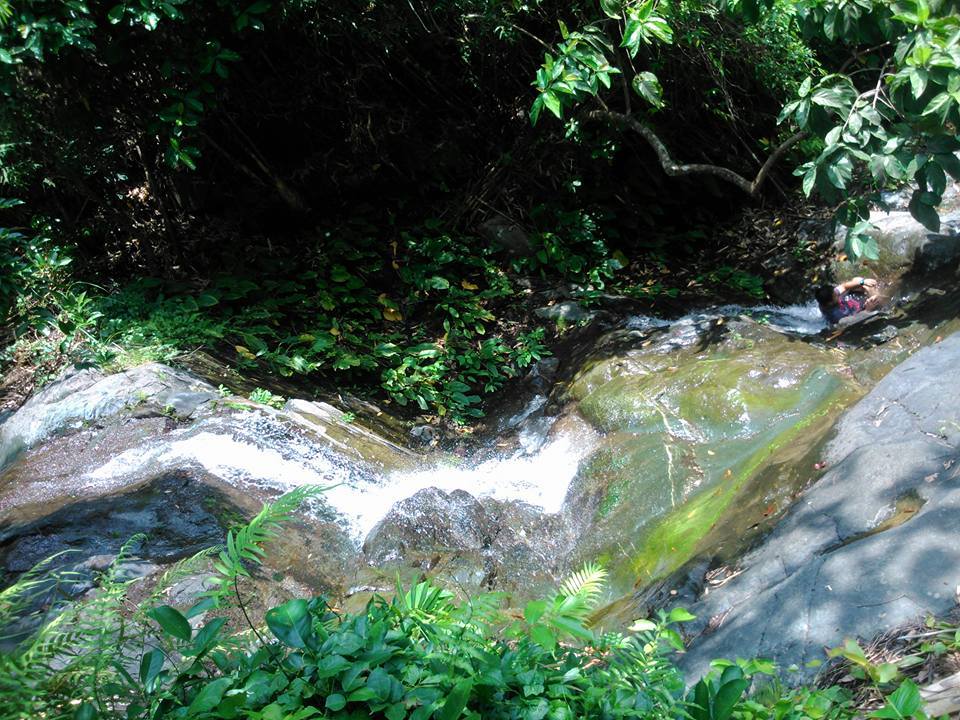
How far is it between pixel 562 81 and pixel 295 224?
13.5ft

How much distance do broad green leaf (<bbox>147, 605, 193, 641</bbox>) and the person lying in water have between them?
261 inches

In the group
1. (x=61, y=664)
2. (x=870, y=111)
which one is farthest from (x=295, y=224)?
(x=61, y=664)

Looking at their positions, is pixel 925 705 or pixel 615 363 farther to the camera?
pixel 615 363

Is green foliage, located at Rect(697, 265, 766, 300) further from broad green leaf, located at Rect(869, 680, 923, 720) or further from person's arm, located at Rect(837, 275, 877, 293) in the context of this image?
broad green leaf, located at Rect(869, 680, 923, 720)

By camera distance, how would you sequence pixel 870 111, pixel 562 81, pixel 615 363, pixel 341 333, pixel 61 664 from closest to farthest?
pixel 61 664, pixel 870 111, pixel 562 81, pixel 615 363, pixel 341 333

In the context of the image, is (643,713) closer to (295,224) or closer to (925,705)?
(925,705)

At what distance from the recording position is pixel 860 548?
3084mm

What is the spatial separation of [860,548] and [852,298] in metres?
4.64

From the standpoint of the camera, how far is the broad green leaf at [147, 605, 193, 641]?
1.82 metres

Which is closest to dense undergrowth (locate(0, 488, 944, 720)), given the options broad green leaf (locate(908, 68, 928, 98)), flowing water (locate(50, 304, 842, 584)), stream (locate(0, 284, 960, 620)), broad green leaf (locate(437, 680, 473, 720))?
broad green leaf (locate(437, 680, 473, 720))

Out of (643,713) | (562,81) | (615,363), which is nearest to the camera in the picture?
(643,713)

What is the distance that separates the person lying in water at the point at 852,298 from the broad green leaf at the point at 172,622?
6.62 m

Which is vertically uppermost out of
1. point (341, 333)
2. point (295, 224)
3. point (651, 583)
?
point (295, 224)

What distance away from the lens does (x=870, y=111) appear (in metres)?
4.76
